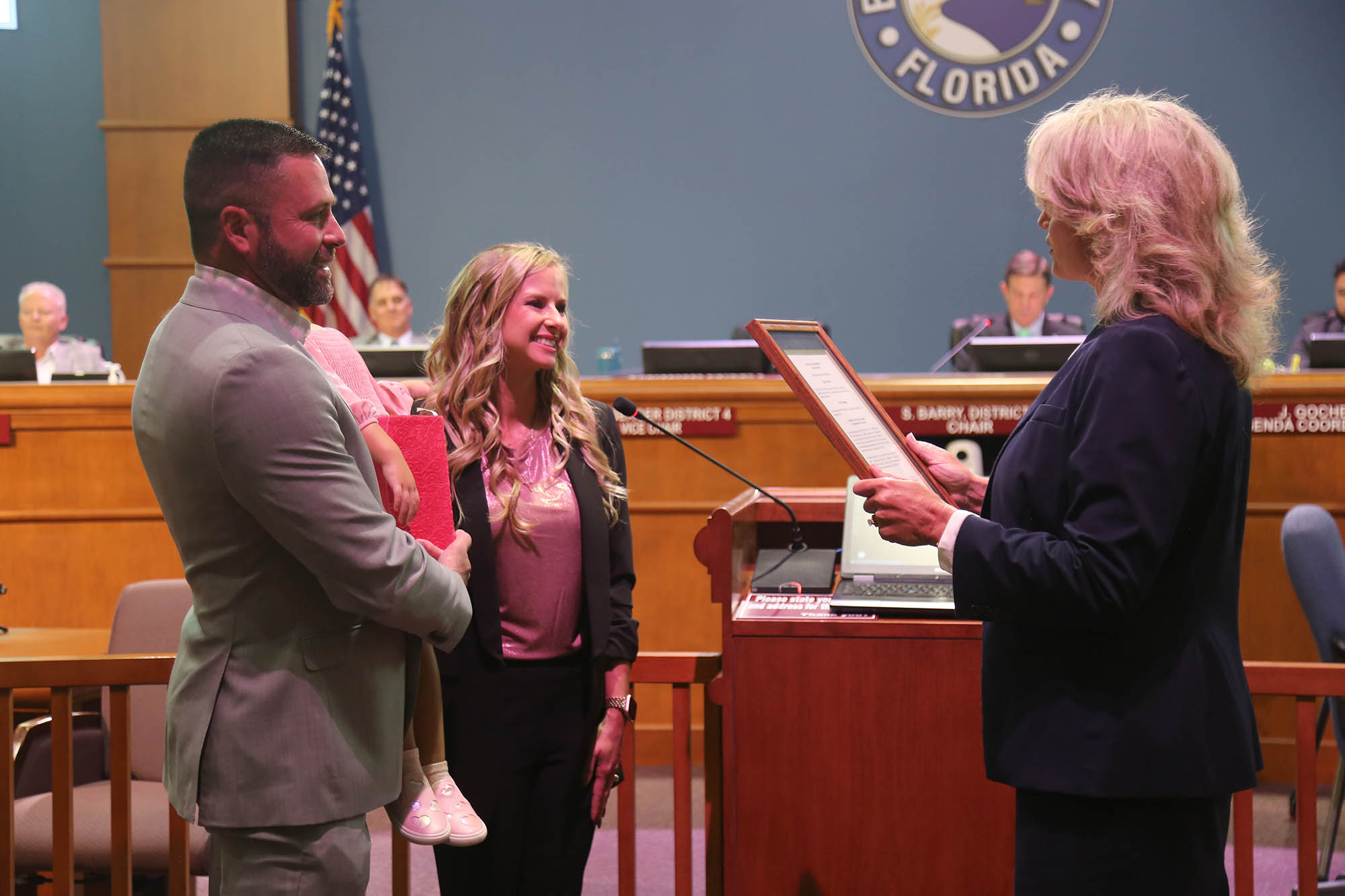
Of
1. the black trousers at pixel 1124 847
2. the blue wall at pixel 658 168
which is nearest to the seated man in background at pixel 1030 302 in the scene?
the blue wall at pixel 658 168

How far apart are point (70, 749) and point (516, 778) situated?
0.84 metres

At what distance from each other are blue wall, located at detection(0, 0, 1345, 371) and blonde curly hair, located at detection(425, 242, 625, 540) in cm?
496

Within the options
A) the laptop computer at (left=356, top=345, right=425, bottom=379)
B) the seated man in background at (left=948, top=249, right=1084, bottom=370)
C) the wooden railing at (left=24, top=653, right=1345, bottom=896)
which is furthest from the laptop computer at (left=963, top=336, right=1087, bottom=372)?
the wooden railing at (left=24, top=653, right=1345, bottom=896)

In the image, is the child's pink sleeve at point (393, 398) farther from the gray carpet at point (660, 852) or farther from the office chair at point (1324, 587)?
the office chair at point (1324, 587)

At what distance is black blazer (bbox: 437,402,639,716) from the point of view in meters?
1.82

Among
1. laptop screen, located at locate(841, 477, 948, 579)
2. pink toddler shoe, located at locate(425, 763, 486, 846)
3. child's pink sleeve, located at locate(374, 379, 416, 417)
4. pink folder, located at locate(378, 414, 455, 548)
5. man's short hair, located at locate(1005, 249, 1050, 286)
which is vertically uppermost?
man's short hair, located at locate(1005, 249, 1050, 286)

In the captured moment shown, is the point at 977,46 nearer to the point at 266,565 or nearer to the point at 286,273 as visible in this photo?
the point at 286,273

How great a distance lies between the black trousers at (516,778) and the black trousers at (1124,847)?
0.80 meters

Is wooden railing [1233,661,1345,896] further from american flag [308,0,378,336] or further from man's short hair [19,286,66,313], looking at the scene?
man's short hair [19,286,66,313]

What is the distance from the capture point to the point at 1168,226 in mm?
1265

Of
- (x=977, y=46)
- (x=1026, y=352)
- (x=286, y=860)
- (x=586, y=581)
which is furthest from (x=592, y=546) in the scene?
(x=977, y=46)

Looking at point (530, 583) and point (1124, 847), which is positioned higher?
point (530, 583)

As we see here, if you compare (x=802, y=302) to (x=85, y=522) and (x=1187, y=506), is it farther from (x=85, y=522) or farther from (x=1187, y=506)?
(x=1187, y=506)

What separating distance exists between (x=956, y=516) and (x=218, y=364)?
0.86 meters
